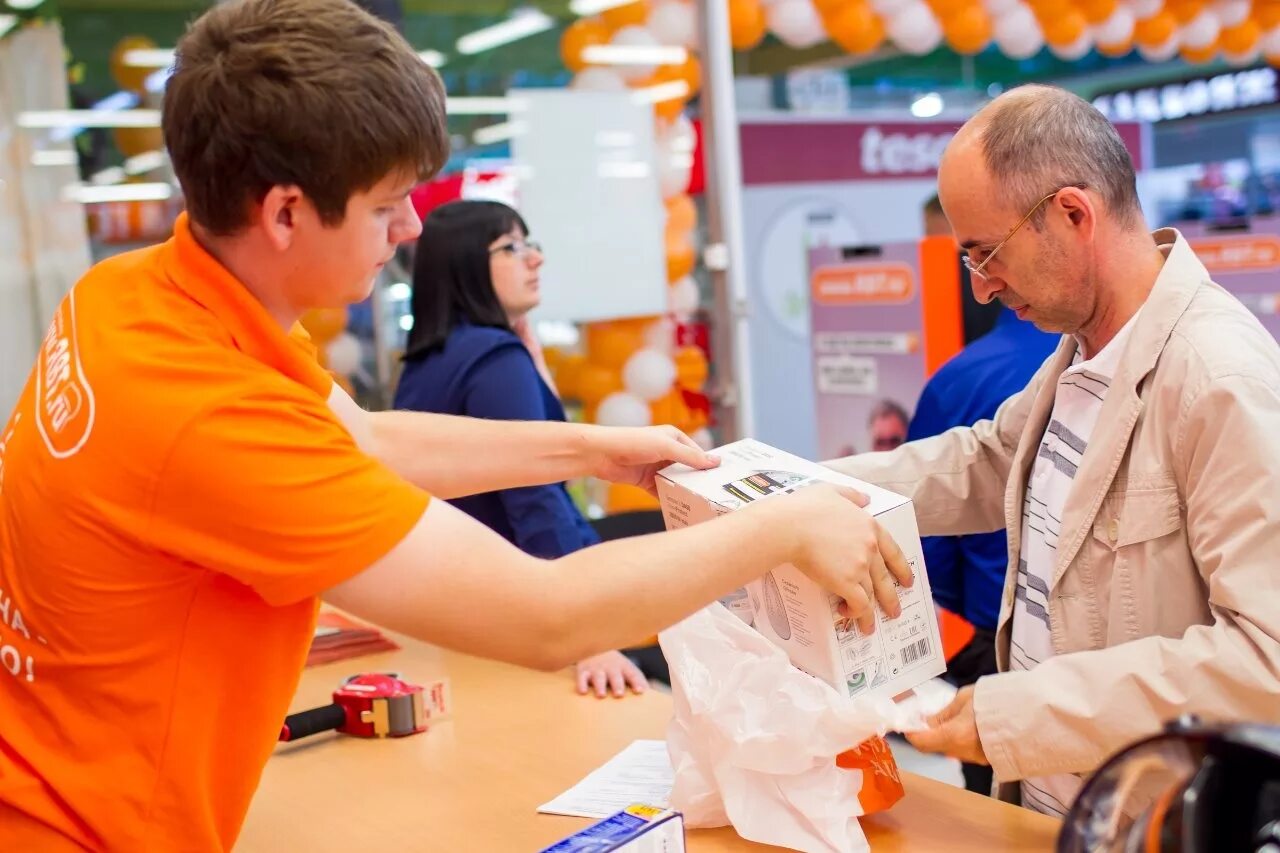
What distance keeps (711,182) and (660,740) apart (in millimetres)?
3757

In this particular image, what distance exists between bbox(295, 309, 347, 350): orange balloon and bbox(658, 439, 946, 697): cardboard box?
10.9 ft

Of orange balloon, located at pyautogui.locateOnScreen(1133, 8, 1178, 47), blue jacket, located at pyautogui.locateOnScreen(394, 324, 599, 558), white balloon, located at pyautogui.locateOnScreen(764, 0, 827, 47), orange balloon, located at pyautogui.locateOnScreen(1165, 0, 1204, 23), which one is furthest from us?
orange balloon, located at pyautogui.locateOnScreen(1165, 0, 1204, 23)

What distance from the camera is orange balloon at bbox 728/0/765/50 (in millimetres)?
5539

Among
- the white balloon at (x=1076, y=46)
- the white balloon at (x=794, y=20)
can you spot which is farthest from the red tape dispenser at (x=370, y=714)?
the white balloon at (x=1076, y=46)

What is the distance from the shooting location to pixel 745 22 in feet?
18.3

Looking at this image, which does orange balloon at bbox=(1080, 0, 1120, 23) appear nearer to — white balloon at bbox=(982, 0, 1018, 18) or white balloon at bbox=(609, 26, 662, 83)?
white balloon at bbox=(982, 0, 1018, 18)

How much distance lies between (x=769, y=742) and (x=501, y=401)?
5.09ft

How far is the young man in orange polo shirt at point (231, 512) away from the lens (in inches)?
46.9

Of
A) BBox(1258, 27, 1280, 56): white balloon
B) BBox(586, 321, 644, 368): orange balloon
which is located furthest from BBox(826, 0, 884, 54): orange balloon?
BBox(1258, 27, 1280, 56): white balloon

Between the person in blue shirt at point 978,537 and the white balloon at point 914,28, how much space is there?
3284mm

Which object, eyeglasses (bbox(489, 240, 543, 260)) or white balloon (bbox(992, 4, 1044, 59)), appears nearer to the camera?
eyeglasses (bbox(489, 240, 543, 260))

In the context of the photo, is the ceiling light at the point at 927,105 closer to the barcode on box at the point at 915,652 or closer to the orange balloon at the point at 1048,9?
the orange balloon at the point at 1048,9

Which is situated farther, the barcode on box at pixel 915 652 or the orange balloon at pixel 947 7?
the orange balloon at pixel 947 7

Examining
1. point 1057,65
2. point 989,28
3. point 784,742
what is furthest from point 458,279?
point 1057,65
